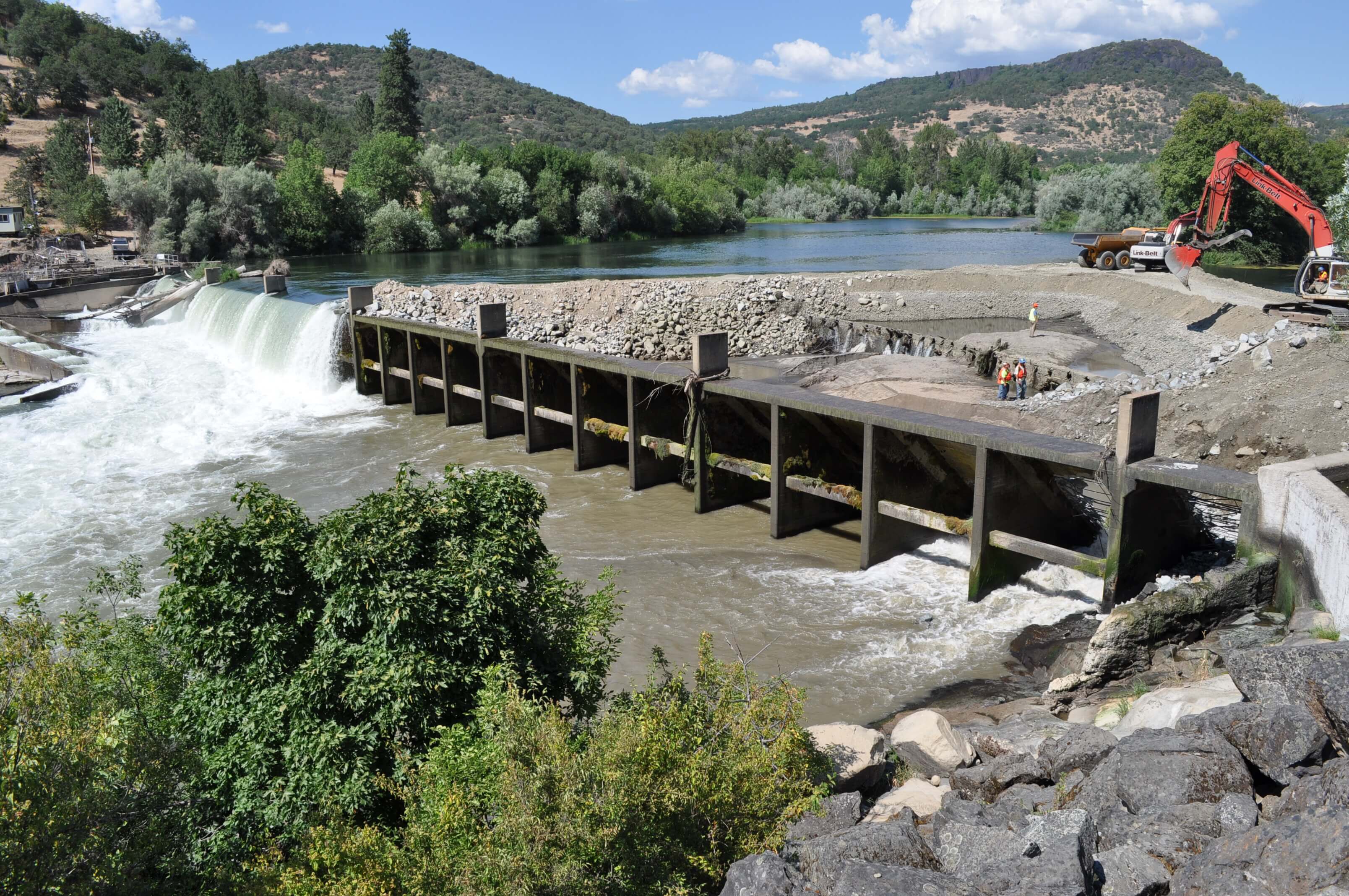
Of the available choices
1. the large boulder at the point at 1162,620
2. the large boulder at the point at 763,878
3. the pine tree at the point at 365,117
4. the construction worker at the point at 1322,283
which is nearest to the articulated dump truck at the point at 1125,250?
the construction worker at the point at 1322,283

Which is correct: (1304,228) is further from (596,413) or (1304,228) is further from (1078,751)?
(1078,751)

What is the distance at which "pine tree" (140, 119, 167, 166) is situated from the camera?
9831 centimetres

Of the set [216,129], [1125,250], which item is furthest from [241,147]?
[1125,250]

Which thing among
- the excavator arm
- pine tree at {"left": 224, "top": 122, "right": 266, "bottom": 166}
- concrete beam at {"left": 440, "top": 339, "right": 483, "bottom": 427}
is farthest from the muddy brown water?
pine tree at {"left": 224, "top": 122, "right": 266, "bottom": 166}

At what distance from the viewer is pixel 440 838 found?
6926 mm

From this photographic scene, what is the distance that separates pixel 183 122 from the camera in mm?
104062

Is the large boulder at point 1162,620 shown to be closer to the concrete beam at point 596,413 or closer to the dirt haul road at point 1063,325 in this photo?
the dirt haul road at point 1063,325

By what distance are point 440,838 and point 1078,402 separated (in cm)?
2073

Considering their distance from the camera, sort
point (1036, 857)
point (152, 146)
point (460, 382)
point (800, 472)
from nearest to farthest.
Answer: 1. point (1036, 857)
2. point (800, 472)
3. point (460, 382)
4. point (152, 146)

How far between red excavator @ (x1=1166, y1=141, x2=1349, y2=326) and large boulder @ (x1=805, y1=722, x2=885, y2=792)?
22918 mm

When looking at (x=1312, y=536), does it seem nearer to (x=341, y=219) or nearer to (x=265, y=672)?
(x=265, y=672)

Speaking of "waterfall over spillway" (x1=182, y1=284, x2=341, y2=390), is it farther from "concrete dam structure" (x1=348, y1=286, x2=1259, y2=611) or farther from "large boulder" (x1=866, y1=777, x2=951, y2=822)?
"large boulder" (x1=866, y1=777, x2=951, y2=822)

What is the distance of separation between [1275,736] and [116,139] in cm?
10683

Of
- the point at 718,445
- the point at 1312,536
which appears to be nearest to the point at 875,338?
the point at 718,445
